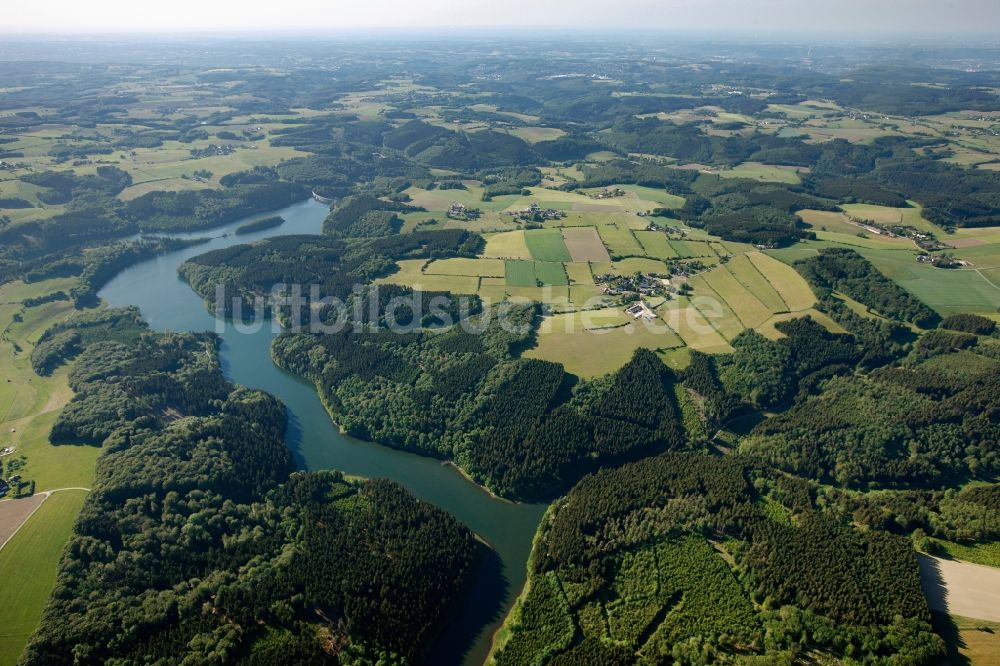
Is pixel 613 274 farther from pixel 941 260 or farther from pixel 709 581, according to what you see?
pixel 709 581

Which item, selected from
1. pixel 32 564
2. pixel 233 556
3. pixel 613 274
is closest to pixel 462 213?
pixel 613 274

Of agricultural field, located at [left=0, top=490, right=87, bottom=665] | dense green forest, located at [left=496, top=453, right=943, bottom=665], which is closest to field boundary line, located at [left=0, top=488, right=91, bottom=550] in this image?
agricultural field, located at [left=0, top=490, right=87, bottom=665]

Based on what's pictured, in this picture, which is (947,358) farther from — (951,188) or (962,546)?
(951,188)

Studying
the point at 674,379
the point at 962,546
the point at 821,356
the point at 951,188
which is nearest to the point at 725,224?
the point at 821,356

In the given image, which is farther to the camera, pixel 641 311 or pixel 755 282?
pixel 755 282

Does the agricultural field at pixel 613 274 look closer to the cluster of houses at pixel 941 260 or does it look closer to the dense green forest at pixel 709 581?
the cluster of houses at pixel 941 260

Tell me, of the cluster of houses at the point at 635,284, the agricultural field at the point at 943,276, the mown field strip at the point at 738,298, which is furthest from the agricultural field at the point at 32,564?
the agricultural field at the point at 943,276
